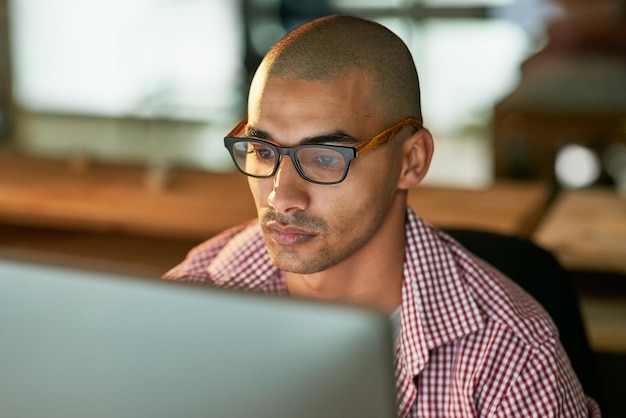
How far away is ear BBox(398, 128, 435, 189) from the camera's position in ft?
5.05

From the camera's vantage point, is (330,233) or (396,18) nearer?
(330,233)

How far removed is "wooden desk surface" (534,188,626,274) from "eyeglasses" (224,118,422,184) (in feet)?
5.02

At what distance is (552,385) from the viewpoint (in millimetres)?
1447

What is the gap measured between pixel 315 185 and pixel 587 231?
1772 mm

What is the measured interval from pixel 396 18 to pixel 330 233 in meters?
4.25

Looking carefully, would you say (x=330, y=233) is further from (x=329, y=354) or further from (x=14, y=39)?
(x=14, y=39)

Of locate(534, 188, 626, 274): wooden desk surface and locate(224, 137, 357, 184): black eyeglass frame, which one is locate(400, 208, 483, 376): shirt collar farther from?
locate(534, 188, 626, 274): wooden desk surface

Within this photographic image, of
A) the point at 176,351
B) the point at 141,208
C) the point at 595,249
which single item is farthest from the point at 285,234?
the point at 141,208

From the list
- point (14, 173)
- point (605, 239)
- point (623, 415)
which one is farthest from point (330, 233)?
point (14, 173)

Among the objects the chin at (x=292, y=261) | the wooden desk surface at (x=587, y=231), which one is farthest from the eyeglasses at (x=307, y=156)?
the wooden desk surface at (x=587, y=231)

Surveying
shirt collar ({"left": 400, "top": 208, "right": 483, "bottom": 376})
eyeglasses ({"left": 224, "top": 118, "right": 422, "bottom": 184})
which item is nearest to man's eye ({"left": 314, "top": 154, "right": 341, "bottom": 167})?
eyeglasses ({"left": 224, "top": 118, "right": 422, "bottom": 184})

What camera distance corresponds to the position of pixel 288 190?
137 centimetres

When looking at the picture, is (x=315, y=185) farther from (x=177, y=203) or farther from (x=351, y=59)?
(x=177, y=203)

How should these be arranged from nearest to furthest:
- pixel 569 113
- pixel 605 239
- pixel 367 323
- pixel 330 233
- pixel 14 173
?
1. pixel 367 323
2. pixel 330 233
3. pixel 605 239
4. pixel 14 173
5. pixel 569 113
